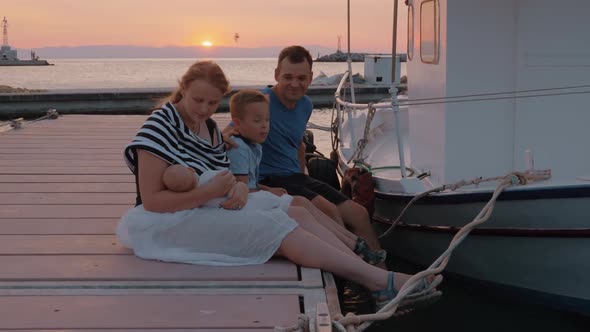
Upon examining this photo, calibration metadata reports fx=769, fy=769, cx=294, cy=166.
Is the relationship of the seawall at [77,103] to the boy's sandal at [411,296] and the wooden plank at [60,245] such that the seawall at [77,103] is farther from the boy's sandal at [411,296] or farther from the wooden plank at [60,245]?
the boy's sandal at [411,296]

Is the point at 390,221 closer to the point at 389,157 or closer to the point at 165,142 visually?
the point at 389,157

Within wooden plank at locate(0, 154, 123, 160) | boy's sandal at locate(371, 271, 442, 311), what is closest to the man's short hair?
boy's sandal at locate(371, 271, 442, 311)

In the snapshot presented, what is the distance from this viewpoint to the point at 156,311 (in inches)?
137

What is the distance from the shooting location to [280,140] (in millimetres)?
5539

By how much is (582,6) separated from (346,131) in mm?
4849

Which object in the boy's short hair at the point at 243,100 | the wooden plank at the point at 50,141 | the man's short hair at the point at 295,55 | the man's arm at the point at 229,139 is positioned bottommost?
the wooden plank at the point at 50,141

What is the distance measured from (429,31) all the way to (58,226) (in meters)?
3.49

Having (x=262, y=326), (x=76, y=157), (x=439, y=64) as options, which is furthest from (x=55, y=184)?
(x=262, y=326)

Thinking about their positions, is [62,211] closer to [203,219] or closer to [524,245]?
[203,219]

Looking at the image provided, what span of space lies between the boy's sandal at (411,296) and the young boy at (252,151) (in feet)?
1.93

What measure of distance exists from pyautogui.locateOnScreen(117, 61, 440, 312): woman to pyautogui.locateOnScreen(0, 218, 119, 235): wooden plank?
0.81m

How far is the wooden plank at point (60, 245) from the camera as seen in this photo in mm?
4352

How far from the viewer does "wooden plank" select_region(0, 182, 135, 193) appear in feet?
20.4

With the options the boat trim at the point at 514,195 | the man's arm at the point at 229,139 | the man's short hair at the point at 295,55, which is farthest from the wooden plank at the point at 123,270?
the boat trim at the point at 514,195
